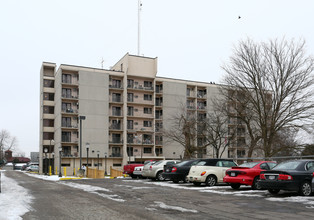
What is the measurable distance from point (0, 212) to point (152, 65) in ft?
208

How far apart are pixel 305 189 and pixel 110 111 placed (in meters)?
58.0

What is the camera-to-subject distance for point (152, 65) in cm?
7206

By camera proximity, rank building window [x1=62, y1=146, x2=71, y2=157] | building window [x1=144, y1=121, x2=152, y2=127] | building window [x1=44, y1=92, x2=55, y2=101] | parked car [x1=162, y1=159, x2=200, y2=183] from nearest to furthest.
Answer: parked car [x1=162, y1=159, x2=200, y2=183], building window [x1=62, y1=146, x2=71, y2=157], building window [x1=44, y1=92, x2=55, y2=101], building window [x1=144, y1=121, x2=152, y2=127]

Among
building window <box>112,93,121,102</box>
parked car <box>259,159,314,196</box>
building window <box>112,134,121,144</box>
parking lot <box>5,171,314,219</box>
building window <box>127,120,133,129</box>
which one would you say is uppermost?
building window <box>112,93,121,102</box>

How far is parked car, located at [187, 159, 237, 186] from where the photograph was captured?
18.8m

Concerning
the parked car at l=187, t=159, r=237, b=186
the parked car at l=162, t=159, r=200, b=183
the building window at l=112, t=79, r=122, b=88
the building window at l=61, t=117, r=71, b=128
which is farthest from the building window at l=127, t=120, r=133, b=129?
the parked car at l=187, t=159, r=237, b=186

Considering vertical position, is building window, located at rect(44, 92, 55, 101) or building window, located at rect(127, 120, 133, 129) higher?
building window, located at rect(44, 92, 55, 101)

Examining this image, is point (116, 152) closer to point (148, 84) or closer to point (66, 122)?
point (66, 122)

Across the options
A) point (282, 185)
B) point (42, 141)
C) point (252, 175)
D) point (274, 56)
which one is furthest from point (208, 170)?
point (42, 141)

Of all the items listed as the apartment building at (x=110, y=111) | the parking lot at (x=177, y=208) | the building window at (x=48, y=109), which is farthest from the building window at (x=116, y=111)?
the parking lot at (x=177, y=208)

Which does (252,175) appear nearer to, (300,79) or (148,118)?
(300,79)

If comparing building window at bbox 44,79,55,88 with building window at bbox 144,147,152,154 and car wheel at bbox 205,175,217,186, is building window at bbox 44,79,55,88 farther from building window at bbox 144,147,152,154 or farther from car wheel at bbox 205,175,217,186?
car wheel at bbox 205,175,217,186

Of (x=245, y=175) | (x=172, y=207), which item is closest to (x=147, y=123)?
(x=245, y=175)

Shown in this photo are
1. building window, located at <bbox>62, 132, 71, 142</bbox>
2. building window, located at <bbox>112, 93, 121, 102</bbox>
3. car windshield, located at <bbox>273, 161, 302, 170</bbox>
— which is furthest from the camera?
building window, located at <bbox>112, 93, 121, 102</bbox>
